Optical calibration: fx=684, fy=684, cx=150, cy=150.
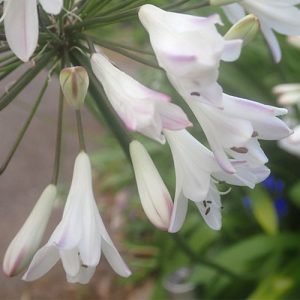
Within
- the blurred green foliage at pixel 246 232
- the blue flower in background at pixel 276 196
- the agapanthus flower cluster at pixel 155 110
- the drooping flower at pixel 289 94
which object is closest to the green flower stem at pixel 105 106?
the agapanthus flower cluster at pixel 155 110

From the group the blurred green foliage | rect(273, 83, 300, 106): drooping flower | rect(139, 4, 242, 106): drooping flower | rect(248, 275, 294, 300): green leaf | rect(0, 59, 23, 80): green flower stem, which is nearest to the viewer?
rect(139, 4, 242, 106): drooping flower

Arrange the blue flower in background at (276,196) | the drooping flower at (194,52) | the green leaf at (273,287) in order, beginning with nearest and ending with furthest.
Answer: the drooping flower at (194,52), the green leaf at (273,287), the blue flower in background at (276,196)

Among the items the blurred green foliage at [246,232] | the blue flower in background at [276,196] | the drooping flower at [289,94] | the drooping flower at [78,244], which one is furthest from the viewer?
the blue flower in background at [276,196]

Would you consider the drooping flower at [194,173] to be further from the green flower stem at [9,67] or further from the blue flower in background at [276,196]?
the blue flower in background at [276,196]

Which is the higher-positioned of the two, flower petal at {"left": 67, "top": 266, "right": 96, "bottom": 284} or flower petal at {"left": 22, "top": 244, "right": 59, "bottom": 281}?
flower petal at {"left": 22, "top": 244, "right": 59, "bottom": 281}

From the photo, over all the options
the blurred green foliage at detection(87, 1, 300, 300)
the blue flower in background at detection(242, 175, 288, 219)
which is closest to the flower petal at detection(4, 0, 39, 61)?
the blurred green foliage at detection(87, 1, 300, 300)

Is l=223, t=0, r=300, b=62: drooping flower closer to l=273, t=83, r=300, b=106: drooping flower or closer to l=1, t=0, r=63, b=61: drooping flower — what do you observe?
l=1, t=0, r=63, b=61: drooping flower

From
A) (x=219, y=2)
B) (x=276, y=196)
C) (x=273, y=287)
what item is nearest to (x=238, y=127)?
(x=219, y=2)

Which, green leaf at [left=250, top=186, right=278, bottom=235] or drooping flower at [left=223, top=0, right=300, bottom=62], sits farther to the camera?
green leaf at [left=250, top=186, right=278, bottom=235]
